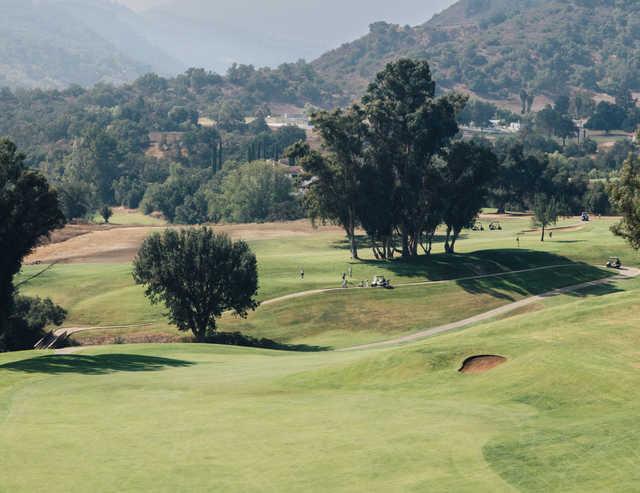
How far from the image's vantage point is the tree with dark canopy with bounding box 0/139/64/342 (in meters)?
56.3

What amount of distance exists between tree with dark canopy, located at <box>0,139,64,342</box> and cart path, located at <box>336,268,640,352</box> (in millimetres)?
27417

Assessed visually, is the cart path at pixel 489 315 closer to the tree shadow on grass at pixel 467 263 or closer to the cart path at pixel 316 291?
the cart path at pixel 316 291

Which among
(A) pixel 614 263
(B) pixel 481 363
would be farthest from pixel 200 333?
(A) pixel 614 263

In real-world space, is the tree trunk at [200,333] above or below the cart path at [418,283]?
below

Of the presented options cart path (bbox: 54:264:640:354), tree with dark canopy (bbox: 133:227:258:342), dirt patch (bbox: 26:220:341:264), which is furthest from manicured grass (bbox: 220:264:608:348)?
dirt patch (bbox: 26:220:341:264)

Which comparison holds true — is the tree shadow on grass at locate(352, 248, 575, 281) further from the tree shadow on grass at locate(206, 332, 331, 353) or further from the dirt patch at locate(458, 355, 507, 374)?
the dirt patch at locate(458, 355, 507, 374)

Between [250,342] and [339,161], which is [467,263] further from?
[250,342]

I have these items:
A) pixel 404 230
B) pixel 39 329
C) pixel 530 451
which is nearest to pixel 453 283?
pixel 404 230

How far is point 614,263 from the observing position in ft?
359

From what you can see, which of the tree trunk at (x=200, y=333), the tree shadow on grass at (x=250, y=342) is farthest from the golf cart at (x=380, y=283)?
the tree trunk at (x=200, y=333)

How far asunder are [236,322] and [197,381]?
42.4 m

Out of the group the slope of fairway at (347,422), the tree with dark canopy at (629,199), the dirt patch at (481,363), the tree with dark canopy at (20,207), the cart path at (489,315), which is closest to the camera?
the slope of fairway at (347,422)

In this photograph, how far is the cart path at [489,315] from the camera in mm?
77375

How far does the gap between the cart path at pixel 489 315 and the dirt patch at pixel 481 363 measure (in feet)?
106
